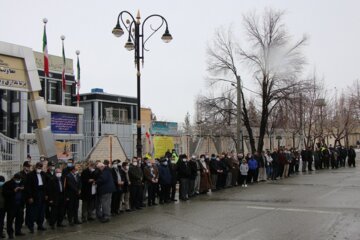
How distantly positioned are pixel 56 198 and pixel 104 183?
60.4 inches

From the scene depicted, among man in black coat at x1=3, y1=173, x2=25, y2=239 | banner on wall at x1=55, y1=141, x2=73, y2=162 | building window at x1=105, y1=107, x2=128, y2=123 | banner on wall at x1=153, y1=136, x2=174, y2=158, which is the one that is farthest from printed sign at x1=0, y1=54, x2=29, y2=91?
building window at x1=105, y1=107, x2=128, y2=123

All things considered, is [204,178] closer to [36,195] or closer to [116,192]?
[116,192]

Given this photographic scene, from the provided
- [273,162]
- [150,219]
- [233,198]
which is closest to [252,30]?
[273,162]

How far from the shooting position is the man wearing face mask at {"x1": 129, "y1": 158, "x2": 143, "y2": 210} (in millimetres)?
14883

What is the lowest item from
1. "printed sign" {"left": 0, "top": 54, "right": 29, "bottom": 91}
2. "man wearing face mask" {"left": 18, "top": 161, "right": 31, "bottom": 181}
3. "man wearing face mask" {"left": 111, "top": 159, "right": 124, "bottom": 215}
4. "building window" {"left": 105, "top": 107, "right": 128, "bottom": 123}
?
"man wearing face mask" {"left": 111, "top": 159, "right": 124, "bottom": 215}

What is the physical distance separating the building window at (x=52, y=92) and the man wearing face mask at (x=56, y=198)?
34.6 meters

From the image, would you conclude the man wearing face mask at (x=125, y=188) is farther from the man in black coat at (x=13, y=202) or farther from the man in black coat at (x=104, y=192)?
the man in black coat at (x=13, y=202)

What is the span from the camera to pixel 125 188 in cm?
1466

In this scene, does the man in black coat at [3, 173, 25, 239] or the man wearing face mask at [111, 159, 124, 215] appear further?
the man wearing face mask at [111, 159, 124, 215]

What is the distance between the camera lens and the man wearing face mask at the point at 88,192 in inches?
517

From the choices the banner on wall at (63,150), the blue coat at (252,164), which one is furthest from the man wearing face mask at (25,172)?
the blue coat at (252,164)

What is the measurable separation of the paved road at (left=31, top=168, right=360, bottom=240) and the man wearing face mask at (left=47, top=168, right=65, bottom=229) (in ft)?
1.67

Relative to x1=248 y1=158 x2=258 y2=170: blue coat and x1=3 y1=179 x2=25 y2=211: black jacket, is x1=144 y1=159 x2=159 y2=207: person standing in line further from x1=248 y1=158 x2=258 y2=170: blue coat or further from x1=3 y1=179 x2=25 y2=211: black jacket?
x1=248 y1=158 x2=258 y2=170: blue coat

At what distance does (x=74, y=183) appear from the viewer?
1262cm
